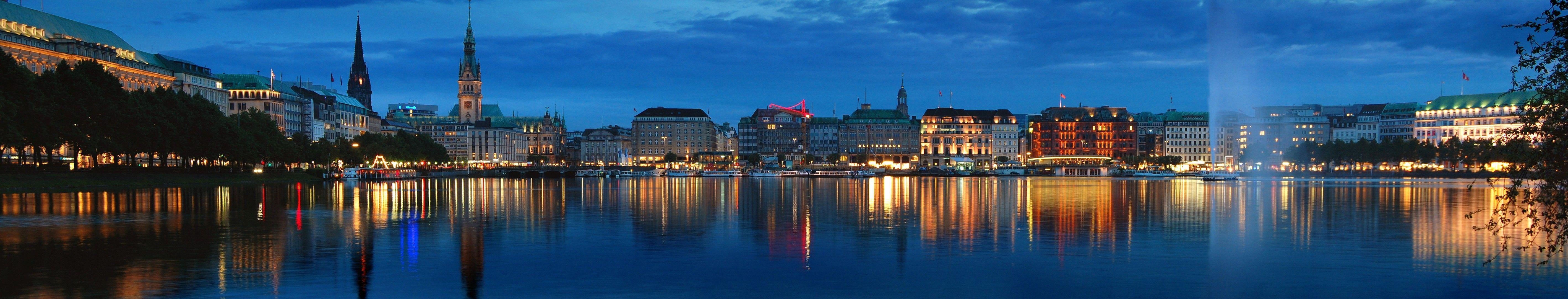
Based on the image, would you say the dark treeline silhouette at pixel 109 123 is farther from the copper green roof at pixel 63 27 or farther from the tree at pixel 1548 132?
the tree at pixel 1548 132

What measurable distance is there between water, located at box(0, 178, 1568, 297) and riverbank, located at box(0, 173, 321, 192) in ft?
59.4

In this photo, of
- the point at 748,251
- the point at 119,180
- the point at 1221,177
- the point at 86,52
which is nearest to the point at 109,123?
the point at 119,180

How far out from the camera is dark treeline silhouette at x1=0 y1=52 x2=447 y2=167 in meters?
79.7

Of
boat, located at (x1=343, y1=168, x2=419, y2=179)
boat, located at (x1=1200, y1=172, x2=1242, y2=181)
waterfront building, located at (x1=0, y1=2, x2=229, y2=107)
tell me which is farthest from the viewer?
boat, located at (x1=1200, y1=172, x2=1242, y2=181)

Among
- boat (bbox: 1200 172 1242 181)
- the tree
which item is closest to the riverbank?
the tree

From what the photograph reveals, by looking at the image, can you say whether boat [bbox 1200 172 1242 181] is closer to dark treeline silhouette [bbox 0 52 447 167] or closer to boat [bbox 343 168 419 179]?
boat [bbox 343 168 419 179]

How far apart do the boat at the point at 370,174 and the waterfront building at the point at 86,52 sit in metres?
18.9

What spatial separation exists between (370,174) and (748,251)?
5139 inches

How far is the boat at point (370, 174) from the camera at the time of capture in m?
152

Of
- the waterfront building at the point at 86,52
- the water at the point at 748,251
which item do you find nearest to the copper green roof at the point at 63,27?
the waterfront building at the point at 86,52

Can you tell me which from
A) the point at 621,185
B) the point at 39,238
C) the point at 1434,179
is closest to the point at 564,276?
the point at 39,238

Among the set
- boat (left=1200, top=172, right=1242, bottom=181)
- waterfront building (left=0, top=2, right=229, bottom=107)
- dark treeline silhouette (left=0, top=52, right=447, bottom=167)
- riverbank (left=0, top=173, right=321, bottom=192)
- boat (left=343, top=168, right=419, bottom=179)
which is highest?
waterfront building (left=0, top=2, right=229, bottom=107)

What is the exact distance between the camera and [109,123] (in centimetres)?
9169

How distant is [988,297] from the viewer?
80.1 ft
